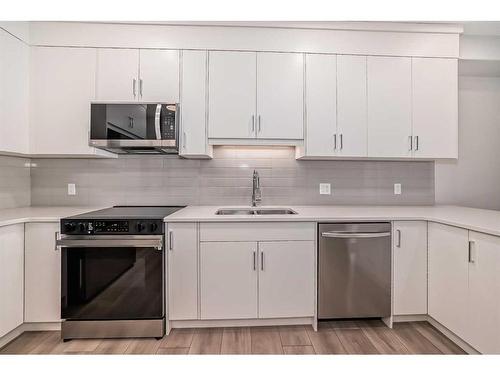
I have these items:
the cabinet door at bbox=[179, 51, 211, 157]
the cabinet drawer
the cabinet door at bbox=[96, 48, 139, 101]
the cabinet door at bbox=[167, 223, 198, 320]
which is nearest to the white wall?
the cabinet drawer

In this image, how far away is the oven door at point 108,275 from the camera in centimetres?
195

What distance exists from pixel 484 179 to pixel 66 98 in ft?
13.2

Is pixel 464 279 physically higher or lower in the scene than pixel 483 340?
higher

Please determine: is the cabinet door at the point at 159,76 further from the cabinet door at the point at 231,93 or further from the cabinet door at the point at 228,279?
the cabinet door at the point at 228,279

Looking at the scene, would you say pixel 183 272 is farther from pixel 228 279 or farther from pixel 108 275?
pixel 108 275

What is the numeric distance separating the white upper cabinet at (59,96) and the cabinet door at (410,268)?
2.70 metres

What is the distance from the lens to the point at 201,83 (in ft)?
7.85

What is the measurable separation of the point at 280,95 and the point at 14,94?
211 cm

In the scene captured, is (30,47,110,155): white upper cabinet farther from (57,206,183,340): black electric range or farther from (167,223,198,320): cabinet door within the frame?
(167,223,198,320): cabinet door

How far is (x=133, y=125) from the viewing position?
220cm

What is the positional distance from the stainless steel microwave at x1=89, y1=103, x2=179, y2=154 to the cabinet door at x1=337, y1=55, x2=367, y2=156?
4.63ft

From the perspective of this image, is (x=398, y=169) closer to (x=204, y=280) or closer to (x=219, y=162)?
(x=219, y=162)

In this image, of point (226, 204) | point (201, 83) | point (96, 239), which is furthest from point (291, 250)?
point (201, 83)

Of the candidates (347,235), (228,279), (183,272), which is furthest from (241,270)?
(347,235)
